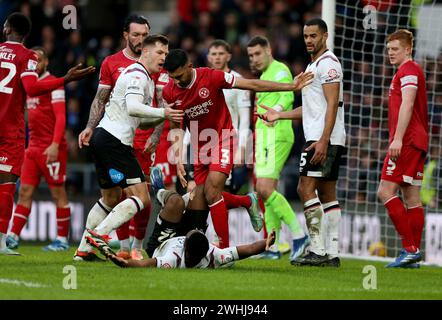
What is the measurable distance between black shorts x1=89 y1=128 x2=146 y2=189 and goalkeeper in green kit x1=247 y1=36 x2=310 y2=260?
2521 millimetres

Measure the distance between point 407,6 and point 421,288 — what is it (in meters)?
5.98

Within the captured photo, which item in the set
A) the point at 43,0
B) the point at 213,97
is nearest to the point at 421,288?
the point at 213,97

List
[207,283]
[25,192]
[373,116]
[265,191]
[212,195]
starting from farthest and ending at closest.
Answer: [373,116] → [25,192] → [265,191] → [212,195] → [207,283]

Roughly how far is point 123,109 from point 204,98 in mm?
772

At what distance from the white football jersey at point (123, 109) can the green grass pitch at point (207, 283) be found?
125cm

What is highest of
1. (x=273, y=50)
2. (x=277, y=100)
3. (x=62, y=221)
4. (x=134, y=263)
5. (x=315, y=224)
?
(x=273, y=50)

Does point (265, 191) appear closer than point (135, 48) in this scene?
No

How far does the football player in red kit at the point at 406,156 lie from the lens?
34.0 ft

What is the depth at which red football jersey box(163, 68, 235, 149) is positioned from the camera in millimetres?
9422

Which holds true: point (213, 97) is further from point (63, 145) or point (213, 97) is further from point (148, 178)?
point (63, 145)

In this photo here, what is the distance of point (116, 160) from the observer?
→ 9352 millimetres

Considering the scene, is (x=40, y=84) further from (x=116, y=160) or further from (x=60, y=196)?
(x=60, y=196)

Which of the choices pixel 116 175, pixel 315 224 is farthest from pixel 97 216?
pixel 315 224

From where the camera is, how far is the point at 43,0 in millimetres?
22359
